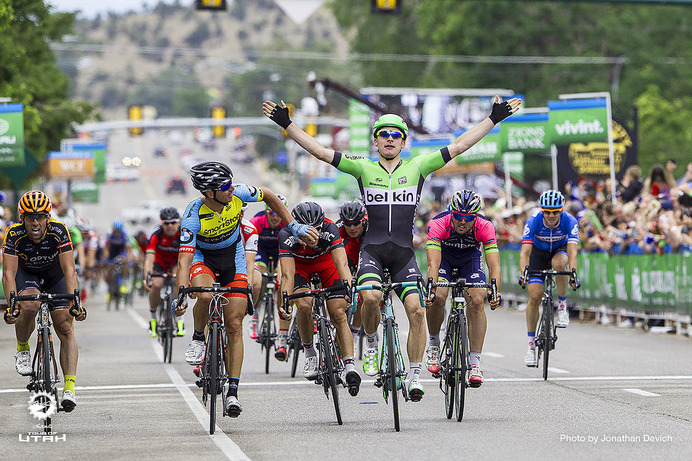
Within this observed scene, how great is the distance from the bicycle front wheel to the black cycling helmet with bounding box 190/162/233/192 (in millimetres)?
1087

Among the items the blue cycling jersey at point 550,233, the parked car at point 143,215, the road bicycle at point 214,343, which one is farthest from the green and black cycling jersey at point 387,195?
the parked car at point 143,215

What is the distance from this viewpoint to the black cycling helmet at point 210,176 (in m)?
10.8

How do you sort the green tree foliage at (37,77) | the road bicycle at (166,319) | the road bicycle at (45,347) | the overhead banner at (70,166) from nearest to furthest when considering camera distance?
the road bicycle at (45,347)
the road bicycle at (166,319)
the green tree foliage at (37,77)
the overhead banner at (70,166)

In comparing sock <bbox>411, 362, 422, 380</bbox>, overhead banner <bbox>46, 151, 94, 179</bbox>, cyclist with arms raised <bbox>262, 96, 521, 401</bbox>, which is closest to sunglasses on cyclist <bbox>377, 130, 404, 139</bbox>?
cyclist with arms raised <bbox>262, 96, 521, 401</bbox>

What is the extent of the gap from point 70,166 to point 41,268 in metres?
32.9

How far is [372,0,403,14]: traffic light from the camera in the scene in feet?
73.9

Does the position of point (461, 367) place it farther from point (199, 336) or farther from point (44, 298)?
point (44, 298)

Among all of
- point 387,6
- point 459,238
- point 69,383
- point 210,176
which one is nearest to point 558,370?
point 459,238

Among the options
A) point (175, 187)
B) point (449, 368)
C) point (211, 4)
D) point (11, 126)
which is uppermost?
point (175, 187)

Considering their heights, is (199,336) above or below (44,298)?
below

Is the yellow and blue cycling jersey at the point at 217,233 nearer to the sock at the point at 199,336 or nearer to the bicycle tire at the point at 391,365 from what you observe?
the sock at the point at 199,336

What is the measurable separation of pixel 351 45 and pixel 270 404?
217 ft

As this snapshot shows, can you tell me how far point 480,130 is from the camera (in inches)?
444

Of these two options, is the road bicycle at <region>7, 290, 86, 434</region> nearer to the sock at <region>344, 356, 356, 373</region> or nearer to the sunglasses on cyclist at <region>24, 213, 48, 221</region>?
the sunglasses on cyclist at <region>24, 213, 48, 221</region>
